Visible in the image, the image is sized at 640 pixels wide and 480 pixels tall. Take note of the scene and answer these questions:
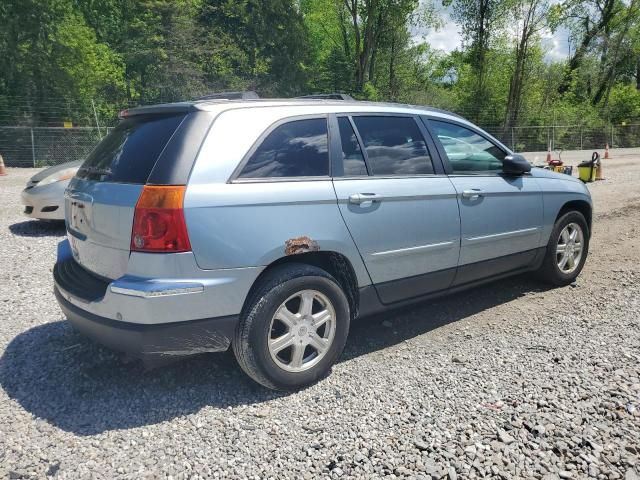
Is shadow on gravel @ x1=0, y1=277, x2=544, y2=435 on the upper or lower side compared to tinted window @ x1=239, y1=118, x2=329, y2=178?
lower

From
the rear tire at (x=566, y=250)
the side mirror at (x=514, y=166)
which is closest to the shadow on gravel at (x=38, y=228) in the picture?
the side mirror at (x=514, y=166)

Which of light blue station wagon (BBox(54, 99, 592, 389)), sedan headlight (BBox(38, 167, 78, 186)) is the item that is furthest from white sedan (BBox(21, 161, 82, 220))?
light blue station wagon (BBox(54, 99, 592, 389))

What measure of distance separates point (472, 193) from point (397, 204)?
86 centimetres

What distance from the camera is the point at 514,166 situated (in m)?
4.37

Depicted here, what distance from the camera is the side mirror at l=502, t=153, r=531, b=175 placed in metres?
4.38

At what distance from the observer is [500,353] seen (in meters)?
3.63

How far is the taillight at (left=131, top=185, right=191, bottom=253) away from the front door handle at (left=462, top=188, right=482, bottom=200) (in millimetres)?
2279

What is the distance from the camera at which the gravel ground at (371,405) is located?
8.14 feet

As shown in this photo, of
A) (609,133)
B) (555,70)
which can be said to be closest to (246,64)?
(555,70)

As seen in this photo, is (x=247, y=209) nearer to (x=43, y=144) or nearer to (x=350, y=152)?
(x=350, y=152)

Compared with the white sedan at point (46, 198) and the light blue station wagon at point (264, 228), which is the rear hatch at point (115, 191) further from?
the white sedan at point (46, 198)

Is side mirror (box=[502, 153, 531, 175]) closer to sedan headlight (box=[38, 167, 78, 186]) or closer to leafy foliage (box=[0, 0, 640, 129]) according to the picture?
sedan headlight (box=[38, 167, 78, 186])

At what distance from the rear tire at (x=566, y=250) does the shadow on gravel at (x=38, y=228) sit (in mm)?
6599

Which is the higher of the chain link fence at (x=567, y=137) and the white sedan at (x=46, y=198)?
the chain link fence at (x=567, y=137)
